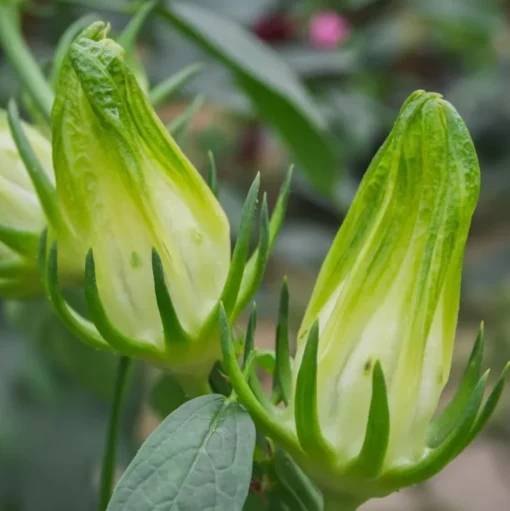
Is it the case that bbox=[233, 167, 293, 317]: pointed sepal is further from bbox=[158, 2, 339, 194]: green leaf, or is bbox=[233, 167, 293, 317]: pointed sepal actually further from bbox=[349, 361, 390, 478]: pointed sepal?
bbox=[158, 2, 339, 194]: green leaf

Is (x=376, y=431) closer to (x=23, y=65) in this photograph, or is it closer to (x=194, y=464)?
(x=194, y=464)

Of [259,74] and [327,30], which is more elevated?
[259,74]

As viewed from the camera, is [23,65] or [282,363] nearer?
[282,363]

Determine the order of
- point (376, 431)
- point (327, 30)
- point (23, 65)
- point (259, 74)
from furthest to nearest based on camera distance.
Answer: point (327, 30) < point (259, 74) < point (23, 65) < point (376, 431)

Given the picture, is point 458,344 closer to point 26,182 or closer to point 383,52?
point 383,52

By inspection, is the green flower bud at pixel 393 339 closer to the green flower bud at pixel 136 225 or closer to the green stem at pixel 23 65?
the green flower bud at pixel 136 225

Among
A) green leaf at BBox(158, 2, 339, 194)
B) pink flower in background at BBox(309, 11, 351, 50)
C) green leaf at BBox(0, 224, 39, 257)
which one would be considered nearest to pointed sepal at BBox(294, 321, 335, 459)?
green leaf at BBox(0, 224, 39, 257)

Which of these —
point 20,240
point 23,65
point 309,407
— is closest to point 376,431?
point 309,407

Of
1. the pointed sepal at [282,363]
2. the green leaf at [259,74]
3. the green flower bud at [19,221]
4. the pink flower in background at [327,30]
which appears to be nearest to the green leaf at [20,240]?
the green flower bud at [19,221]
